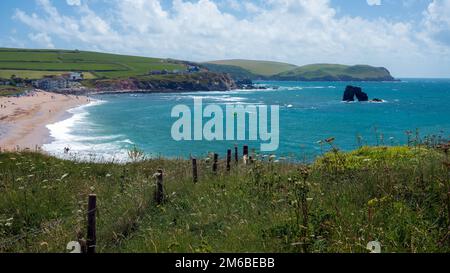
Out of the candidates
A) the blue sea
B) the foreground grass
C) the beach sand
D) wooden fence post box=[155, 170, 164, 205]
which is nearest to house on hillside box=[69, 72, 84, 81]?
the beach sand

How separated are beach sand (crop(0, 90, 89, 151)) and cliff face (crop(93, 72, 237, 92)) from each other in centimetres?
5845

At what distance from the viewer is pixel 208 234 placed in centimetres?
678

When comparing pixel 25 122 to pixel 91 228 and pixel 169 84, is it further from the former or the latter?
pixel 169 84

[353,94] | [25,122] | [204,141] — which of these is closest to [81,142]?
[204,141]

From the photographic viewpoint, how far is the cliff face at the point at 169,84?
17027 cm

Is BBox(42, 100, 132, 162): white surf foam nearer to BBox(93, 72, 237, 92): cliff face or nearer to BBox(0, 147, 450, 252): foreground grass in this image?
BBox(0, 147, 450, 252): foreground grass

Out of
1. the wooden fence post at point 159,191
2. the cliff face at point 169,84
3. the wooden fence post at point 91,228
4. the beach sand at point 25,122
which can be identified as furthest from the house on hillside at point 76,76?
the wooden fence post at point 91,228

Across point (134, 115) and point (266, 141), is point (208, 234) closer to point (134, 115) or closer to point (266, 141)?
point (266, 141)

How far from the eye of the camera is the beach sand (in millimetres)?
51319

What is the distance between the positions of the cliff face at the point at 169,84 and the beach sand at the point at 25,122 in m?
58.4

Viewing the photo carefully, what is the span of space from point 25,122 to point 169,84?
111432 millimetres

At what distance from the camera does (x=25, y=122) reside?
71.4 m

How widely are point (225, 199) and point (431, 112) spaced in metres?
98.4
